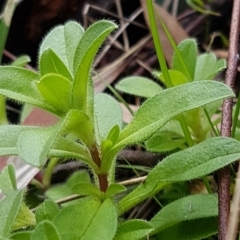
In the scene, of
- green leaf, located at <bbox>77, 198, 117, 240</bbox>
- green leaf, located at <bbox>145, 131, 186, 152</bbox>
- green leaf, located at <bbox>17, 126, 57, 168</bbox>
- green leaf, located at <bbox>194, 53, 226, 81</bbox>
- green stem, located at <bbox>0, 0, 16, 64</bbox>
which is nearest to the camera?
green leaf, located at <bbox>17, 126, 57, 168</bbox>

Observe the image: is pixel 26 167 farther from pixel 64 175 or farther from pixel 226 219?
pixel 226 219

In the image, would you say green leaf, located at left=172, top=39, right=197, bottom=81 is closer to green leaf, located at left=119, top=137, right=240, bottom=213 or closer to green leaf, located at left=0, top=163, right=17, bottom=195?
green leaf, located at left=119, top=137, right=240, bottom=213

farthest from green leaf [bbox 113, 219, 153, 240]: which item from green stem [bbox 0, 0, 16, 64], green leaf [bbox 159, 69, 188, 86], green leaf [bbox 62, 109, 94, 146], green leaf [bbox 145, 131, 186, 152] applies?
green stem [bbox 0, 0, 16, 64]

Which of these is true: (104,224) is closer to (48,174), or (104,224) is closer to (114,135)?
(114,135)

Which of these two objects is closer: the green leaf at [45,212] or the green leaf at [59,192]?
the green leaf at [45,212]

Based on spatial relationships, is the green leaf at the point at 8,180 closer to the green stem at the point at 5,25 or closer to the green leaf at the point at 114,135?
the green leaf at the point at 114,135

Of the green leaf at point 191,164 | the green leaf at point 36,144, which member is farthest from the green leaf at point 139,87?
the green leaf at point 36,144

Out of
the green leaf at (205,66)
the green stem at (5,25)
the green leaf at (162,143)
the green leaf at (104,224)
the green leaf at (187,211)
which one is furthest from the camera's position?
the green stem at (5,25)
